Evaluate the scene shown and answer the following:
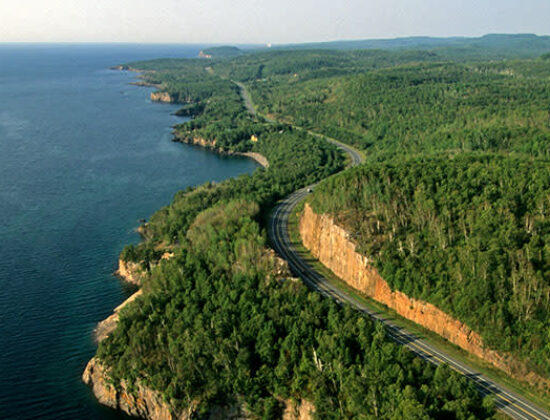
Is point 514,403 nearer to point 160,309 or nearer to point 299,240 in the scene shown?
point 299,240

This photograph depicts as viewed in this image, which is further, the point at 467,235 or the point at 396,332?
the point at 467,235

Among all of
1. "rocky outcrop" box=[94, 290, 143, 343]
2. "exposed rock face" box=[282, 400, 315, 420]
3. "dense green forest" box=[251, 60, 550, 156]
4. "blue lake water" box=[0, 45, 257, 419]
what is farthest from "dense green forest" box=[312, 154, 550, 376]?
"blue lake water" box=[0, 45, 257, 419]

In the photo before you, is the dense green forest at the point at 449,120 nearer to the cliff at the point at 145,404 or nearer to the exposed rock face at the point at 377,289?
the exposed rock face at the point at 377,289

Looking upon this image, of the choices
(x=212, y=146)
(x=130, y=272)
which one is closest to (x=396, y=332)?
(x=130, y=272)

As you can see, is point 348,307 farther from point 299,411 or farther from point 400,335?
point 299,411

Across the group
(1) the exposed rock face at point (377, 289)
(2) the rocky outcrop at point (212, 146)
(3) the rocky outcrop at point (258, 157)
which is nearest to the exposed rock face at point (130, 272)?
(1) the exposed rock face at point (377, 289)
